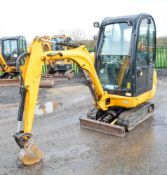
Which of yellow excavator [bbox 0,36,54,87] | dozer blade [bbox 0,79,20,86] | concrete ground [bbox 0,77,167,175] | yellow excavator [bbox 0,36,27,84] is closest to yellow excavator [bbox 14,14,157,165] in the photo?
concrete ground [bbox 0,77,167,175]

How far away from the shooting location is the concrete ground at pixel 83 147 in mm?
4957

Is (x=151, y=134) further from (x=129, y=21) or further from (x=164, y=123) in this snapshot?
(x=129, y=21)

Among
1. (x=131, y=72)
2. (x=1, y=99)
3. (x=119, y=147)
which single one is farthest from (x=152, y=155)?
(x=1, y=99)

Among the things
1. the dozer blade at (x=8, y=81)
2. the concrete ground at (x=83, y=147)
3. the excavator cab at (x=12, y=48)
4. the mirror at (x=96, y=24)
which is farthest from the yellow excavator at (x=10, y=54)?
the mirror at (x=96, y=24)

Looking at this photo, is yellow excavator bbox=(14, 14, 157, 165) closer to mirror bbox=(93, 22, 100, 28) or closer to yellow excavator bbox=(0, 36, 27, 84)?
mirror bbox=(93, 22, 100, 28)

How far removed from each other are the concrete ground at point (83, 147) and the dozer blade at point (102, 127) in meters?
0.12

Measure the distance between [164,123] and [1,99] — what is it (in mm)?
6102

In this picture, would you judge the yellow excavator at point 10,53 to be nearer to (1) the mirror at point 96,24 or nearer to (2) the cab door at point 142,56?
(1) the mirror at point 96,24

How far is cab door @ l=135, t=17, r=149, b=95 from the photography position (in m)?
6.63

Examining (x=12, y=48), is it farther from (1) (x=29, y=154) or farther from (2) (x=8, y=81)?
(1) (x=29, y=154)

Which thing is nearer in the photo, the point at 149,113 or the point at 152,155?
Answer: the point at 152,155

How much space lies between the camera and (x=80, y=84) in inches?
524

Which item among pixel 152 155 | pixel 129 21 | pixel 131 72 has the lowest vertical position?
pixel 152 155

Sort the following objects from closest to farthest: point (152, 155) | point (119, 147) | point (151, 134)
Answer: point (152, 155)
point (119, 147)
point (151, 134)
